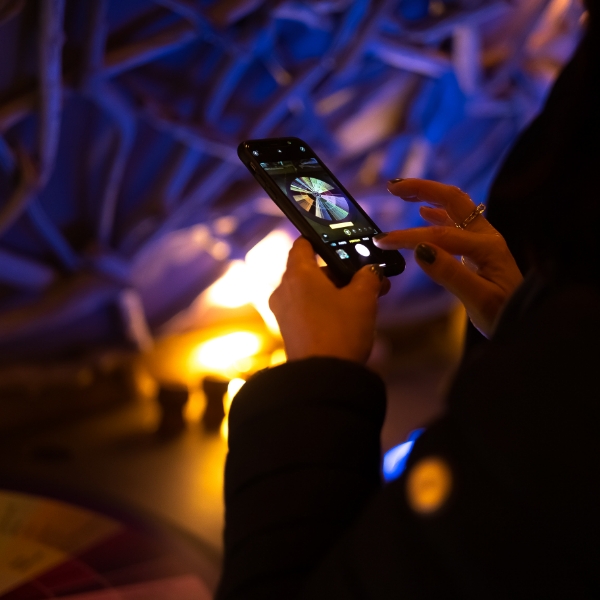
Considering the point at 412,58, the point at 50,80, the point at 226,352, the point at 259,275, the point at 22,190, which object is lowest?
the point at 226,352

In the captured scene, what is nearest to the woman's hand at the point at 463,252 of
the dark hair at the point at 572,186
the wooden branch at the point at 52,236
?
the dark hair at the point at 572,186

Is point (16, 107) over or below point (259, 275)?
over

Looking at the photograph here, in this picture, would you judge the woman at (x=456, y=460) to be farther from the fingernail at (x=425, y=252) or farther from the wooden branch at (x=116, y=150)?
the wooden branch at (x=116, y=150)

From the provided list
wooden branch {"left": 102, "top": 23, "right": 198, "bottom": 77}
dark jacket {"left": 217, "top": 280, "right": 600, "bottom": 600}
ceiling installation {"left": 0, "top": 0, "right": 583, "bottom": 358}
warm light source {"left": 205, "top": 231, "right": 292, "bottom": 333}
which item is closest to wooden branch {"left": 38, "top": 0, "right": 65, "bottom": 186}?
ceiling installation {"left": 0, "top": 0, "right": 583, "bottom": 358}

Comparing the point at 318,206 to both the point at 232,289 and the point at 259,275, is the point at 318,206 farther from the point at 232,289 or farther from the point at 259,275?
the point at 232,289

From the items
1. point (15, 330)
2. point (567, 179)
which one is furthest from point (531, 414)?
point (15, 330)

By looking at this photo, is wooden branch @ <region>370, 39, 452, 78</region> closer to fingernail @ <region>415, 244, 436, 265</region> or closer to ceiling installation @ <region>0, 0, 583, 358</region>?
ceiling installation @ <region>0, 0, 583, 358</region>

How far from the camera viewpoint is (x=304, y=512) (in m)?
0.40

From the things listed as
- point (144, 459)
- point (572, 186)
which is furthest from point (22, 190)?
point (572, 186)

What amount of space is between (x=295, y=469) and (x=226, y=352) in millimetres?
1452

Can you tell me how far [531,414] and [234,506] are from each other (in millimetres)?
216

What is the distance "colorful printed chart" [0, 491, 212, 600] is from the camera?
2.33ft

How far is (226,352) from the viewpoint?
6.07 ft

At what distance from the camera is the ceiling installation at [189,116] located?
1178 millimetres
